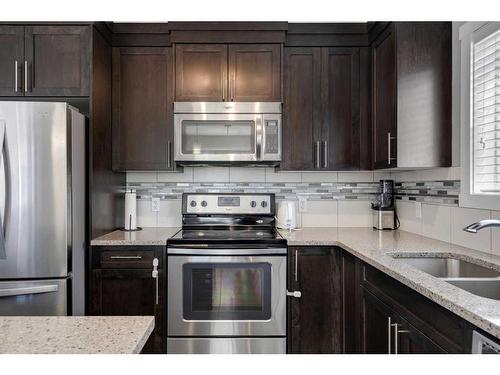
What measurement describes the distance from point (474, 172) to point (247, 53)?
1.58 metres

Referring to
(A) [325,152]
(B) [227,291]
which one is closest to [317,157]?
(A) [325,152]

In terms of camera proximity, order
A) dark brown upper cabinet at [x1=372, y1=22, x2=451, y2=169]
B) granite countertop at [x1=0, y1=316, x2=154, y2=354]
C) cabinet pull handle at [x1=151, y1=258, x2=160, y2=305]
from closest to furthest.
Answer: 1. granite countertop at [x1=0, y1=316, x2=154, y2=354]
2. dark brown upper cabinet at [x1=372, y1=22, x2=451, y2=169]
3. cabinet pull handle at [x1=151, y1=258, x2=160, y2=305]

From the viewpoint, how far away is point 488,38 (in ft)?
6.00

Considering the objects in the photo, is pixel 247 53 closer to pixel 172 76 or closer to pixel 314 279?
pixel 172 76

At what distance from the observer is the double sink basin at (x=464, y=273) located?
4.79 feet

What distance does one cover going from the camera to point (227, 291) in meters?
2.31

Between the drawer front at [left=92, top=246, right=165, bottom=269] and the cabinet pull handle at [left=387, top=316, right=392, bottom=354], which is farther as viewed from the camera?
the drawer front at [left=92, top=246, right=165, bottom=269]

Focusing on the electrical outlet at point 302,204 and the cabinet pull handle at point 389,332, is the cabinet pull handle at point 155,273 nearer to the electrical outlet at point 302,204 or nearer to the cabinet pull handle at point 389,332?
the electrical outlet at point 302,204

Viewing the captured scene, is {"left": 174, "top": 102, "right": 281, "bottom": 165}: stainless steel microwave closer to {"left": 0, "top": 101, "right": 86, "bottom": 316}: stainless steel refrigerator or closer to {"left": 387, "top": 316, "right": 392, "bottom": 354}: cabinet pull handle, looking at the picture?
{"left": 0, "top": 101, "right": 86, "bottom": 316}: stainless steel refrigerator

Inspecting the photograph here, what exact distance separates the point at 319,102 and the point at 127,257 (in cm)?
162

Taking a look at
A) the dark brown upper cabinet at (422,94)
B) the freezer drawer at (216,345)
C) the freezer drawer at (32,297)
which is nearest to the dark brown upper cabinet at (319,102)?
the dark brown upper cabinet at (422,94)

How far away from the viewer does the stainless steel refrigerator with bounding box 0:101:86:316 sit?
6.59ft

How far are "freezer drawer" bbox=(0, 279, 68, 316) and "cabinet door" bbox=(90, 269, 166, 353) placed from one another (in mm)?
217

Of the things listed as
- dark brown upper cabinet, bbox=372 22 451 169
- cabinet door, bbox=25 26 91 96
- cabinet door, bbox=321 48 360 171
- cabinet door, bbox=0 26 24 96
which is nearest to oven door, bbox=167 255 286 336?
cabinet door, bbox=321 48 360 171
